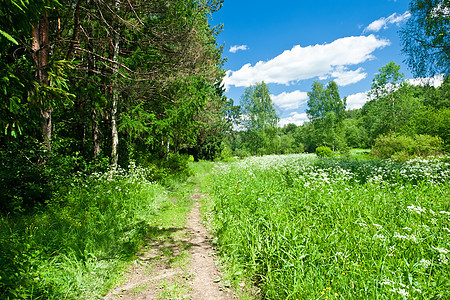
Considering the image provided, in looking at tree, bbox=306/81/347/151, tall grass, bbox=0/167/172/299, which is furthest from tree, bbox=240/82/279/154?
tall grass, bbox=0/167/172/299

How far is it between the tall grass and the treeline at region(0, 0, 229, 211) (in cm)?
79

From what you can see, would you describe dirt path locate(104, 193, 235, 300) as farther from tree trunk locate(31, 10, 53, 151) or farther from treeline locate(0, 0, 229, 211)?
tree trunk locate(31, 10, 53, 151)

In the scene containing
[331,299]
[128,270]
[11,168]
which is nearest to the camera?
[331,299]

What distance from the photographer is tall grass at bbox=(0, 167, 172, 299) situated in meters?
2.53

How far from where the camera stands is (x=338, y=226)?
3.96 m

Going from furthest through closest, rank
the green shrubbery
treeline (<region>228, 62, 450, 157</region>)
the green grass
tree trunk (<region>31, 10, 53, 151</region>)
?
1. treeline (<region>228, 62, 450, 157</region>)
2. the green shrubbery
3. tree trunk (<region>31, 10, 53, 151</region>)
4. the green grass

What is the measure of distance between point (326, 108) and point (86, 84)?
4402 centimetres

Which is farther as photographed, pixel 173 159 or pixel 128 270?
pixel 173 159

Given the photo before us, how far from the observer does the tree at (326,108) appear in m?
41.0

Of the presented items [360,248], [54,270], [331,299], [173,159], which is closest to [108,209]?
[54,270]

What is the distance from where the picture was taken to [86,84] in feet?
22.6

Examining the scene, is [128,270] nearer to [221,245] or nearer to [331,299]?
[221,245]

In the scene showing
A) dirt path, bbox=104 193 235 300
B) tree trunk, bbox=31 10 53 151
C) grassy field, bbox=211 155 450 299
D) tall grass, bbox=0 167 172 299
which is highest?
tree trunk, bbox=31 10 53 151

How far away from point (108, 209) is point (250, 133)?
3323 cm
